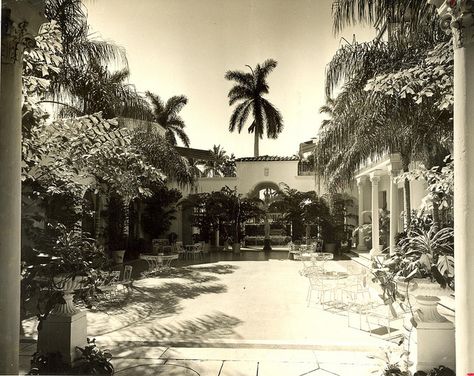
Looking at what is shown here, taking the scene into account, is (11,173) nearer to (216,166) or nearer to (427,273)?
(427,273)

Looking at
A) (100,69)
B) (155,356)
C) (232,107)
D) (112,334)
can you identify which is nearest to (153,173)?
(100,69)

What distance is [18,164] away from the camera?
3.52 metres

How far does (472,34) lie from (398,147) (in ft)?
29.2

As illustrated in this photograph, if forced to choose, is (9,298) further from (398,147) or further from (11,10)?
(398,147)

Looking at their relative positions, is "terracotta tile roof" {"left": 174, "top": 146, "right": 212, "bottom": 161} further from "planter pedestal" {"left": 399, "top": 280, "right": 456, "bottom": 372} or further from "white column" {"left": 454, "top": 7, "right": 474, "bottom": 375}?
"white column" {"left": 454, "top": 7, "right": 474, "bottom": 375}

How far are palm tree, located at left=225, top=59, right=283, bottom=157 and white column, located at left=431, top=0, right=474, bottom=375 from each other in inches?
924

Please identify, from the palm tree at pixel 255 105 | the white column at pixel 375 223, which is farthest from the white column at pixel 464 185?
the palm tree at pixel 255 105

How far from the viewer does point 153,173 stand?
1027 centimetres

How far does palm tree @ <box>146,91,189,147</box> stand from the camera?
31000 mm

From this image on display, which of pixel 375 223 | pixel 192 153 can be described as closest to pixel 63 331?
pixel 375 223

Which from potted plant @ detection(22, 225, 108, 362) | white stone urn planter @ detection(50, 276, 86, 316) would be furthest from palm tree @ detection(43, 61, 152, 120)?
white stone urn planter @ detection(50, 276, 86, 316)

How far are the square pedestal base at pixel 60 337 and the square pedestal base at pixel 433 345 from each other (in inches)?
144

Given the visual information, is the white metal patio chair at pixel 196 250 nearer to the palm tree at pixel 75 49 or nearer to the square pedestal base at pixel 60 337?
the palm tree at pixel 75 49

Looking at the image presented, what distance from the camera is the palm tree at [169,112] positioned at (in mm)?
31000
